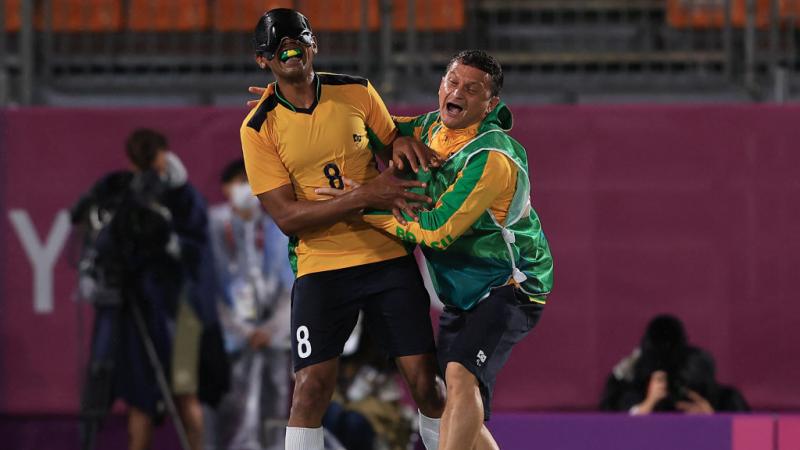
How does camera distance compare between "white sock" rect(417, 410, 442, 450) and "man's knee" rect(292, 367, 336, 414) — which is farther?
"white sock" rect(417, 410, 442, 450)

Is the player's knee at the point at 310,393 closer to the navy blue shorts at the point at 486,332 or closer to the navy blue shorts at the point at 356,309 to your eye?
the navy blue shorts at the point at 356,309

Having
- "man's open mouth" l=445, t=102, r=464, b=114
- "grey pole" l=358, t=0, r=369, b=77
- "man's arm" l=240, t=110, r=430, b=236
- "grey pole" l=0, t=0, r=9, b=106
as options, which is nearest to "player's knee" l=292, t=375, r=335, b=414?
"man's arm" l=240, t=110, r=430, b=236

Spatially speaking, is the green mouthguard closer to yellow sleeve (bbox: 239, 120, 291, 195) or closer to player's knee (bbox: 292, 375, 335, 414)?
yellow sleeve (bbox: 239, 120, 291, 195)

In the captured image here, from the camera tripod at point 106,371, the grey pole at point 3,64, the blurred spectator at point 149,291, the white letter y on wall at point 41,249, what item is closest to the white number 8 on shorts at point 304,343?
the blurred spectator at point 149,291

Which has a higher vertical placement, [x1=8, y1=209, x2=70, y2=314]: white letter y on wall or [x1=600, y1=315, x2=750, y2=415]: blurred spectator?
[x1=8, y1=209, x2=70, y2=314]: white letter y on wall

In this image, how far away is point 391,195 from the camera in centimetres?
537

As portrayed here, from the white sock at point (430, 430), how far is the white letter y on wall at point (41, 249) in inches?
150

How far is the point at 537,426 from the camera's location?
648 cm

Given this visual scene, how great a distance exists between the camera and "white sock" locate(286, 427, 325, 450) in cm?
557

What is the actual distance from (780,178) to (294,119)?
14.0 feet

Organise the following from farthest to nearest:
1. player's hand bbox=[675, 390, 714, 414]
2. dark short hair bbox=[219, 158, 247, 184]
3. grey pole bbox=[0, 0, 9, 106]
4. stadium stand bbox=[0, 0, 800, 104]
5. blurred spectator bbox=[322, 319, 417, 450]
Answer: stadium stand bbox=[0, 0, 800, 104], grey pole bbox=[0, 0, 9, 106], dark short hair bbox=[219, 158, 247, 184], blurred spectator bbox=[322, 319, 417, 450], player's hand bbox=[675, 390, 714, 414]

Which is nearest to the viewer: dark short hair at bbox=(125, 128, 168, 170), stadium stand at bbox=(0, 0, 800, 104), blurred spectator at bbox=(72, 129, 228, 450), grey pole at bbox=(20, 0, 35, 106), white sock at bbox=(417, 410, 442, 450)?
white sock at bbox=(417, 410, 442, 450)

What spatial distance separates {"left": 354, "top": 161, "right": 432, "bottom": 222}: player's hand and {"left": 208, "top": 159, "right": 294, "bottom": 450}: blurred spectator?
3.32 metres

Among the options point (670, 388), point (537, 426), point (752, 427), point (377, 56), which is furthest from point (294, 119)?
point (377, 56)
